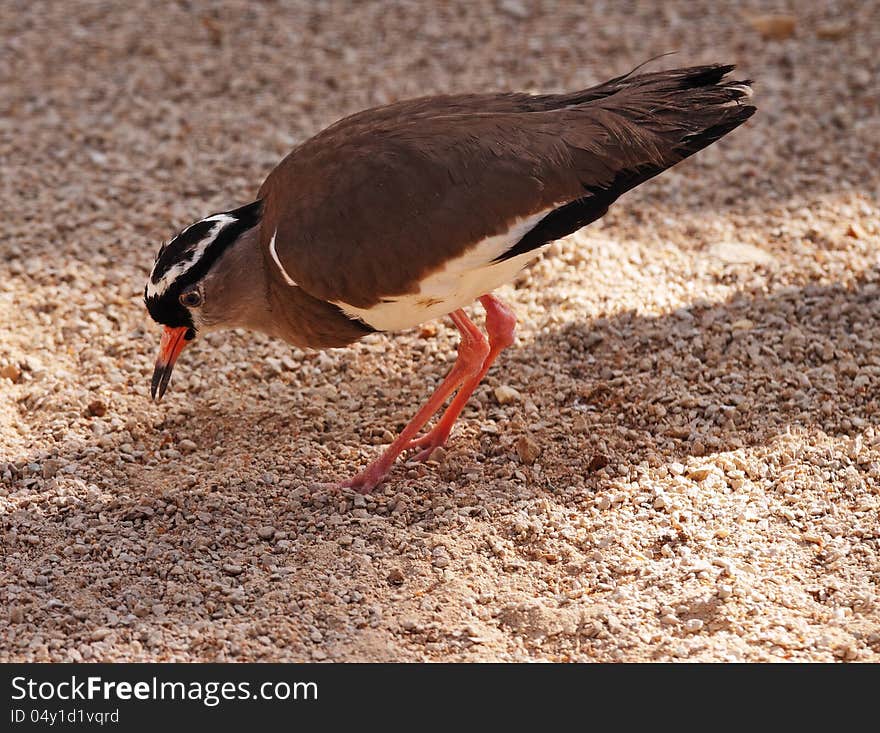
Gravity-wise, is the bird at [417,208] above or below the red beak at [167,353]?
above

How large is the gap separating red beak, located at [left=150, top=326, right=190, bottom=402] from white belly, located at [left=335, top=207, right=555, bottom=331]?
806 mm

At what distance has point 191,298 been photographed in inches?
190

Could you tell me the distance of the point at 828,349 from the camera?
216 inches

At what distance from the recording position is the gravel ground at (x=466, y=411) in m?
4.19

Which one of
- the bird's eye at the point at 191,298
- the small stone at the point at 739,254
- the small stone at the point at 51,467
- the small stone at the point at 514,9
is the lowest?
the small stone at the point at 51,467

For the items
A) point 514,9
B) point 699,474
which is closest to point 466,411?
point 699,474

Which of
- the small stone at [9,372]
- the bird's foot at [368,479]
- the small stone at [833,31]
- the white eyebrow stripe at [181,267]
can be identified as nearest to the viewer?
the white eyebrow stripe at [181,267]

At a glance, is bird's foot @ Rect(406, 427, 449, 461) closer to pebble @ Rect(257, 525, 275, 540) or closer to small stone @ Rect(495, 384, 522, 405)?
small stone @ Rect(495, 384, 522, 405)

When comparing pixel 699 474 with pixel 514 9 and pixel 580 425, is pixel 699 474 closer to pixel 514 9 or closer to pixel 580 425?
pixel 580 425

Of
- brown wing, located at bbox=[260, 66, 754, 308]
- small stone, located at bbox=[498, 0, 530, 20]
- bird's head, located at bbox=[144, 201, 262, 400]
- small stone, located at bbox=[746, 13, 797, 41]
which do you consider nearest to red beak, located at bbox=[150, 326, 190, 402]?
bird's head, located at bbox=[144, 201, 262, 400]

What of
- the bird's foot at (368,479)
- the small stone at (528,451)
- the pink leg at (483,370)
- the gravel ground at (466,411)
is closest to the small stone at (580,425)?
the gravel ground at (466,411)

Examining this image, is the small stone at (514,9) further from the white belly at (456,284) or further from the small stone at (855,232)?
the white belly at (456,284)
